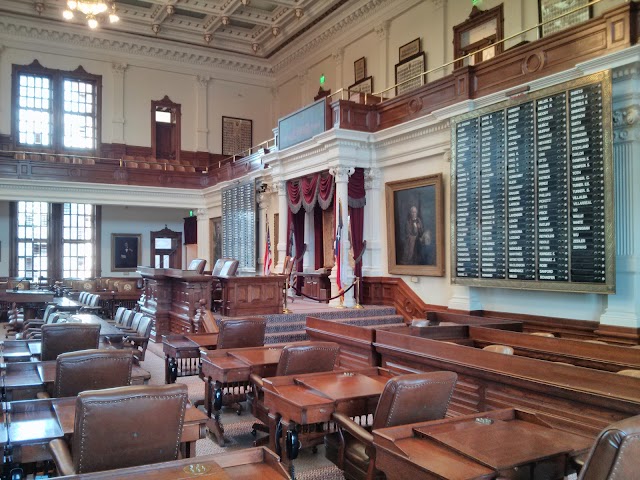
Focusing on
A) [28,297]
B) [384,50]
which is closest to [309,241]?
[384,50]

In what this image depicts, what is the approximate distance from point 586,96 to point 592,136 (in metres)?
0.51

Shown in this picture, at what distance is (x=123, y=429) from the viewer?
2.43m

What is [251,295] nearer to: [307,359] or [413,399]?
[307,359]

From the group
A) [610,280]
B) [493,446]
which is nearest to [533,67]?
[610,280]

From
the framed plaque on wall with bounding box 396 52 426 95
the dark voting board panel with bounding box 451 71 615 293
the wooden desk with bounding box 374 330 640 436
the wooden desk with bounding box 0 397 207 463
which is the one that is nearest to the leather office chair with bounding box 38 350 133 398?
the wooden desk with bounding box 0 397 207 463

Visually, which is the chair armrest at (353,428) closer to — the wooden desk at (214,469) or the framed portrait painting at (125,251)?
the wooden desk at (214,469)

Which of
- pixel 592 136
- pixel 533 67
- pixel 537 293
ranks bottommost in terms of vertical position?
pixel 537 293

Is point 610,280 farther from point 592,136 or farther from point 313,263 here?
point 313,263

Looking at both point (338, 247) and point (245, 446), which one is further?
point (338, 247)

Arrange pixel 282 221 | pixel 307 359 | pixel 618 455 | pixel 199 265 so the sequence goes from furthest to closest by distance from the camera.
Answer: pixel 282 221 → pixel 199 265 → pixel 307 359 → pixel 618 455

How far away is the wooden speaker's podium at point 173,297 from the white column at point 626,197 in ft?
20.3

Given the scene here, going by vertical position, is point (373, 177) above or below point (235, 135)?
below

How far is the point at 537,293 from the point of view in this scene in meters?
7.77

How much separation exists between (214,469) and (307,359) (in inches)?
86.1
